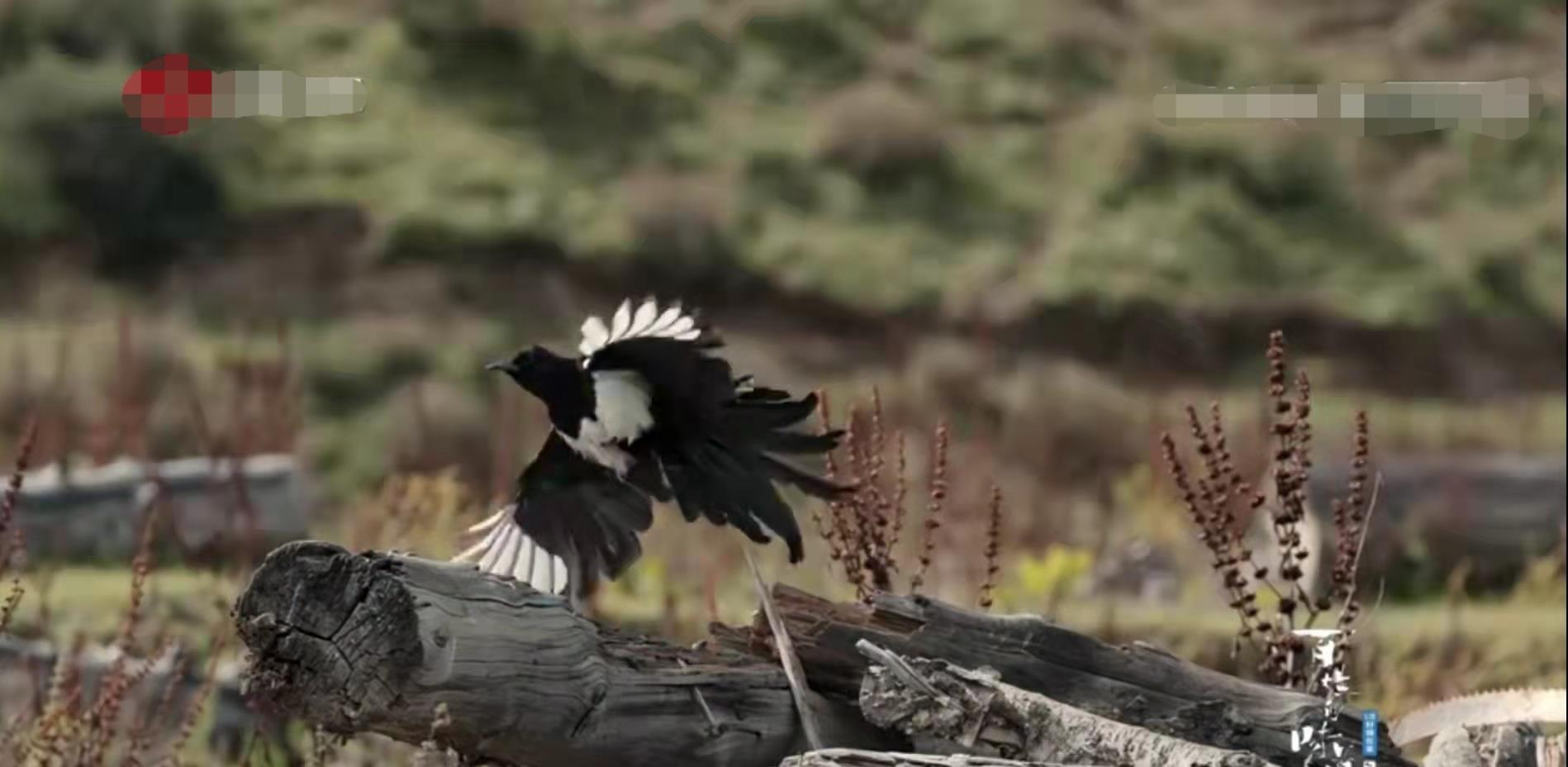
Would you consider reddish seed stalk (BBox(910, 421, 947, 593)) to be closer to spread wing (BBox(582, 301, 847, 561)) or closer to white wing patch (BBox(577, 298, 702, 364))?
spread wing (BBox(582, 301, 847, 561))

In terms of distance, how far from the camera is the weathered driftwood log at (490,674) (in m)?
2.31

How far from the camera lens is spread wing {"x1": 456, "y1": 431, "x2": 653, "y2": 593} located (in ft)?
10.1

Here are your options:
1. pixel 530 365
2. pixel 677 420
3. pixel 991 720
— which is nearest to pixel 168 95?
pixel 530 365

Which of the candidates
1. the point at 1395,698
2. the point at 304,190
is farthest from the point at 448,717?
the point at 304,190

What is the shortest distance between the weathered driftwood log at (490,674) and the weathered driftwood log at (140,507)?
10.3ft

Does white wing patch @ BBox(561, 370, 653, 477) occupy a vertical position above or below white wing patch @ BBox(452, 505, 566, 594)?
above

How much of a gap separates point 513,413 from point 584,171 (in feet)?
13.7

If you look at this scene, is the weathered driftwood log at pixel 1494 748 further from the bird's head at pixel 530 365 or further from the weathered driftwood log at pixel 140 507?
the weathered driftwood log at pixel 140 507

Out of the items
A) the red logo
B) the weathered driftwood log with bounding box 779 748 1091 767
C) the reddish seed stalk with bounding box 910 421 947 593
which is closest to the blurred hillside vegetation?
the red logo

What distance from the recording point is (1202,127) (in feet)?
38.1

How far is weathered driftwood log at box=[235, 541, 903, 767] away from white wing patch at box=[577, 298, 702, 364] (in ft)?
1.16

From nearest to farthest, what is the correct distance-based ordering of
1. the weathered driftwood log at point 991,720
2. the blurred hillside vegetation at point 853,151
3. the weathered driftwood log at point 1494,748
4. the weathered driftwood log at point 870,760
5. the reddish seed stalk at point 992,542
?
the weathered driftwood log at point 870,760 → the weathered driftwood log at point 991,720 → the weathered driftwood log at point 1494,748 → the reddish seed stalk at point 992,542 → the blurred hillside vegetation at point 853,151

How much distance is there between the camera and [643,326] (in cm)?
280

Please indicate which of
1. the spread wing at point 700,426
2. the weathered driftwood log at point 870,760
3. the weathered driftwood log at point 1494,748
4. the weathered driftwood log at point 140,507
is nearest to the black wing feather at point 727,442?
the spread wing at point 700,426
